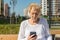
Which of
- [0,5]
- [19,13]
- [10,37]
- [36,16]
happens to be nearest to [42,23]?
[36,16]

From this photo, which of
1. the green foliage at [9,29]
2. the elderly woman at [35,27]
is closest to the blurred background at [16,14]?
the green foliage at [9,29]

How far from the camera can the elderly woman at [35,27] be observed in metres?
1.35

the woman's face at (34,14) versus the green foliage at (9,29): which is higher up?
the woman's face at (34,14)

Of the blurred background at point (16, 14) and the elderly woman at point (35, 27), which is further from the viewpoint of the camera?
the blurred background at point (16, 14)

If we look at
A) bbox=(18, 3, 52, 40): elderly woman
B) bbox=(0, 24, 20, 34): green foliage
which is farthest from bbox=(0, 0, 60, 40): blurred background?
bbox=(18, 3, 52, 40): elderly woman

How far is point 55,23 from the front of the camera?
3057mm

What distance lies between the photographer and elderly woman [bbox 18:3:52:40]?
1.35 metres

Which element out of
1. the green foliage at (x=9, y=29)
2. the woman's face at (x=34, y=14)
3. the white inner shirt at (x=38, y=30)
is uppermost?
the woman's face at (x=34, y=14)

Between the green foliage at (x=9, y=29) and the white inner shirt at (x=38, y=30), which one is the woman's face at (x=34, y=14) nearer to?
the white inner shirt at (x=38, y=30)

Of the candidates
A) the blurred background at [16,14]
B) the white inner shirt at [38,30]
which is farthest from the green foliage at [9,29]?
the white inner shirt at [38,30]

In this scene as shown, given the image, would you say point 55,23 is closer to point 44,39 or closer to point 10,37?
point 10,37

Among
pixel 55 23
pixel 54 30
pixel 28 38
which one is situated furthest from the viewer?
pixel 55 23

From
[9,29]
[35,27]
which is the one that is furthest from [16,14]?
[35,27]

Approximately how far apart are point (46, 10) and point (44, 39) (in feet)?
5.61
